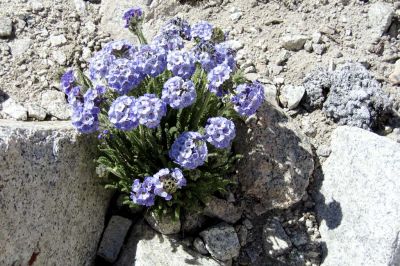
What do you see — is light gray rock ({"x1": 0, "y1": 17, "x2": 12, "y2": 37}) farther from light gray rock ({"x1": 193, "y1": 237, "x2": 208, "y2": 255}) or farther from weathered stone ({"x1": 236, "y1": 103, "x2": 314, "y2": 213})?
light gray rock ({"x1": 193, "y1": 237, "x2": 208, "y2": 255})

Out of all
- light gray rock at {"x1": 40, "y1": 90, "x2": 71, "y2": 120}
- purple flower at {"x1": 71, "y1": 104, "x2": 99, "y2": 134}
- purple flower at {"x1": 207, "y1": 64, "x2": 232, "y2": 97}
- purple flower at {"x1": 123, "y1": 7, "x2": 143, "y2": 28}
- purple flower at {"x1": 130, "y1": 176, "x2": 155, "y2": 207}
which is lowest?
light gray rock at {"x1": 40, "y1": 90, "x2": 71, "y2": 120}

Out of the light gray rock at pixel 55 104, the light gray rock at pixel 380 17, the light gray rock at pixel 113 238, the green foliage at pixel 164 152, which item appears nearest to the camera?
the green foliage at pixel 164 152

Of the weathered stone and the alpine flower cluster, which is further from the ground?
the alpine flower cluster

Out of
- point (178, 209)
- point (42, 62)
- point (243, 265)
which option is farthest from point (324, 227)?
point (42, 62)

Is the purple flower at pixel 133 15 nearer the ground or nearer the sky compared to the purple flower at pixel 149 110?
nearer the sky

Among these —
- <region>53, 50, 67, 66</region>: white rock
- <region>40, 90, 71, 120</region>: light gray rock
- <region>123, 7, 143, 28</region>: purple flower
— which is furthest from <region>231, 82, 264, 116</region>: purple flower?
<region>53, 50, 67, 66</region>: white rock

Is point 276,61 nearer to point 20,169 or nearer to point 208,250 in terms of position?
point 208,250

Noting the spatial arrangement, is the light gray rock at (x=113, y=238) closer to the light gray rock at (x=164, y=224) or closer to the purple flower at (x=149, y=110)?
the light gray rock at (x=164, y=224)

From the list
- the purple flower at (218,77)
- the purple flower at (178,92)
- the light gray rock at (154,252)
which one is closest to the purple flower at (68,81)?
the purple flower at (178,92)
